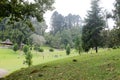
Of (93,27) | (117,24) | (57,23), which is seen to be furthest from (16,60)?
(57,23)

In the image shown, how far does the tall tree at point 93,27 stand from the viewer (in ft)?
175

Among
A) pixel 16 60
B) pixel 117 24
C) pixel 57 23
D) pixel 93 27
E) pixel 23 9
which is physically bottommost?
pixel 16 60

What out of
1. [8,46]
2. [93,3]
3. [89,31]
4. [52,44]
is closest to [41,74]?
[89,31]

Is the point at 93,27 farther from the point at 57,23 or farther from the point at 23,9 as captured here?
the point at 57,23

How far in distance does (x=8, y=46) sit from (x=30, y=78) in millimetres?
90954

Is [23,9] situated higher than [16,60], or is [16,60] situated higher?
[23,9]

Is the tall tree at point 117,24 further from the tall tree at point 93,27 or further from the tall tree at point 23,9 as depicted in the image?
the tall tree at point 93,27

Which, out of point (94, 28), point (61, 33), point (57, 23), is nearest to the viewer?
point (94, 28)

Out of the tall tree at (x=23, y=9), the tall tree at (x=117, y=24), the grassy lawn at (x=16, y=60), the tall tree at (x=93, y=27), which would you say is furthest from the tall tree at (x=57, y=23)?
the tall tree at (x=23, y=9)

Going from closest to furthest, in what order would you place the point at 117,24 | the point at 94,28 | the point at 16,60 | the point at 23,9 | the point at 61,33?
the point at 23,9, the point at 117,24, the point at 94,28, the point at 16,60, the point at 61,33

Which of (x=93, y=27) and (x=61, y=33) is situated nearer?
(x=93, y=27)

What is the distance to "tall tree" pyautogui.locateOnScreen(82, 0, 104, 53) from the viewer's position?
53219mm

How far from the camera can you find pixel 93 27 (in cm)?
5434

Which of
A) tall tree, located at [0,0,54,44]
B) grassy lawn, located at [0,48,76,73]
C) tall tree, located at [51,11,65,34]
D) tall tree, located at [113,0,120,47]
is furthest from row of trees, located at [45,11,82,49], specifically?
tall tree, located at [0,0,54,44]
